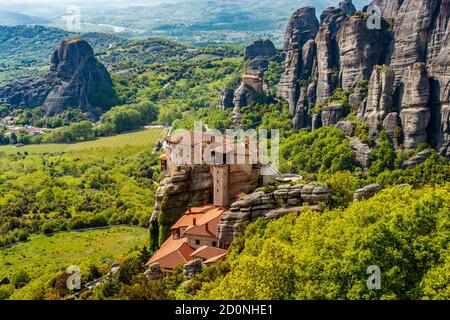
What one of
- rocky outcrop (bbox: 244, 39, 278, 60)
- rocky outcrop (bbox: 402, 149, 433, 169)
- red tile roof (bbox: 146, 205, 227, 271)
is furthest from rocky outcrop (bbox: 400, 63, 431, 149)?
rocky outcrop (bbox: 244, 39, 278, 60)

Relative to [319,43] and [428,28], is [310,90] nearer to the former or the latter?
[319,43]

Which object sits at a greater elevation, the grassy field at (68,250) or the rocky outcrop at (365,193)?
the rocky outcrop at (365,193)

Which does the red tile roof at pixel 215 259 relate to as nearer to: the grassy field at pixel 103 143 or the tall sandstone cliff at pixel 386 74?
the tall sandstone cliff at pixel 386 74

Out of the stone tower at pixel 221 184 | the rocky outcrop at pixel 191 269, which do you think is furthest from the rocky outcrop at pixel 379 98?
the rocky outcrop at pixel 191 269

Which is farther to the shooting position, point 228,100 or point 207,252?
point 228,100

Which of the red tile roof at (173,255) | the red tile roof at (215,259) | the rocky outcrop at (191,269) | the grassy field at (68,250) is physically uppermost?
the red tile roof at (215,259)

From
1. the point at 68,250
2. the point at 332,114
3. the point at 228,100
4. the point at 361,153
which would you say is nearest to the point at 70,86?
the point at 228,100

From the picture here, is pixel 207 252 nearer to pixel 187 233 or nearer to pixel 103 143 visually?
pixel 187 233
